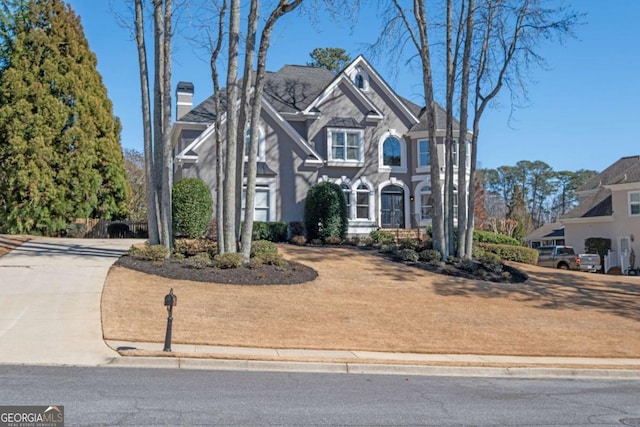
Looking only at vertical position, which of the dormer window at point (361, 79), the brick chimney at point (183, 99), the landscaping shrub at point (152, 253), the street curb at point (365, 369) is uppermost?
the dormer window at point (361, 79)

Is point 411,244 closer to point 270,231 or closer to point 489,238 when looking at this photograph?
point 489,238

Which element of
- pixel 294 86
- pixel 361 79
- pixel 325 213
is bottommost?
pixel 325 213

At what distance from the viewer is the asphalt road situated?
6480mm

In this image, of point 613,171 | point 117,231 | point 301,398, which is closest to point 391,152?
point 117,231

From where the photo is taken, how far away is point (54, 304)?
13.8 m

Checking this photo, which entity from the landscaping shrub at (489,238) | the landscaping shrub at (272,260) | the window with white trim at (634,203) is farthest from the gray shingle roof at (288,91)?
the window with white trim at (634,203)

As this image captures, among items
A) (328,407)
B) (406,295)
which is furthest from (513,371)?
(406,295)

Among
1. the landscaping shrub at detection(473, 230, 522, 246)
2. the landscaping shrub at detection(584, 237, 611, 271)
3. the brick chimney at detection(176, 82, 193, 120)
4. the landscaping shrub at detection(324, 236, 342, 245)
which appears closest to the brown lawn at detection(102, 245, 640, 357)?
the landscaping shrub at detection(324, 236, 342, 245)

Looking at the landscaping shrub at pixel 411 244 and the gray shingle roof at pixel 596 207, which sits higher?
the gray shingle roof at pixel 596 207

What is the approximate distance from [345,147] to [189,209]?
11279 millimetres

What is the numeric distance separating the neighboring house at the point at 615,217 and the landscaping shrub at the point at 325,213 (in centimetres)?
2037

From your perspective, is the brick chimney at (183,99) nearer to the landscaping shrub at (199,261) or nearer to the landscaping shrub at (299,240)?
the landscaping shrub at (299,240)

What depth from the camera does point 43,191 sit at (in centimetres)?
2795

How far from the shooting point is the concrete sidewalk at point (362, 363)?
10062 mm
